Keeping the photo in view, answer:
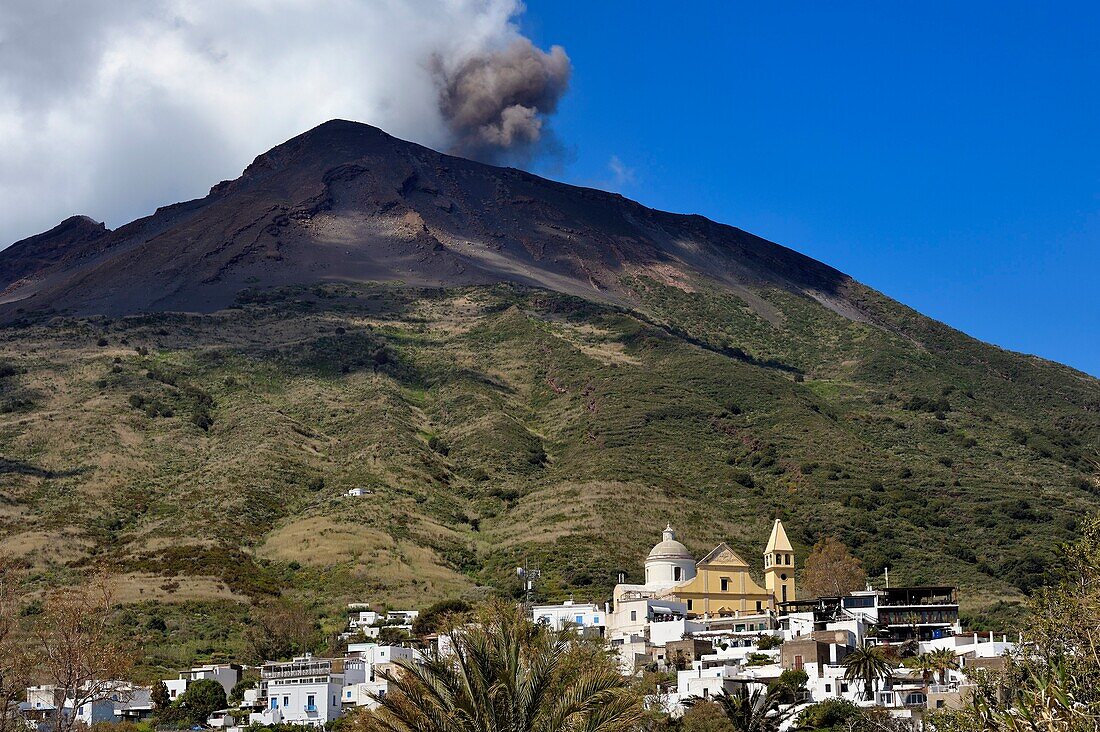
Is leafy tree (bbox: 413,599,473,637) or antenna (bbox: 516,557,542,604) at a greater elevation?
antenna (bbox: 516,557,542,604)

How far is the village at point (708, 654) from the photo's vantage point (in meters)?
52.3

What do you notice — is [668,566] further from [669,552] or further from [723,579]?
[723,579]

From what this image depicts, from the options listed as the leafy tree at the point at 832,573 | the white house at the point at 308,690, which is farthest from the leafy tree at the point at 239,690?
the leafy tree at the point at 832,573

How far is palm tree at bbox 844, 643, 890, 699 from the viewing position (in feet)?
171

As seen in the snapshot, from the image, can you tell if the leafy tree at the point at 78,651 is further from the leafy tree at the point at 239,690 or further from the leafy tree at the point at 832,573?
the leafy tree at the point at 832,573

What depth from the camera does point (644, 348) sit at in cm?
15788

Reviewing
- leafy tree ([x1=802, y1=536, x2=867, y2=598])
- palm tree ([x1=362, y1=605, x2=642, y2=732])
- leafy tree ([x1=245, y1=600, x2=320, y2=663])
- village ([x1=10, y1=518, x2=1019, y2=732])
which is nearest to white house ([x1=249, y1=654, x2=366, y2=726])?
village ([x1=10, y1=518, x2=1019, y2=732])

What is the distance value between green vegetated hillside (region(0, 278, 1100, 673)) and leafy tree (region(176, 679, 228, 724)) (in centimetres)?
1247

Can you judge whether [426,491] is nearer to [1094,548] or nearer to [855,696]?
[855,696]

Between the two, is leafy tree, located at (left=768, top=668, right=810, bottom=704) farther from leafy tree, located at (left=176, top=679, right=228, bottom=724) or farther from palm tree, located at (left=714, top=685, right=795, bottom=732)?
leafy tree, located at (left=176, top=679, right=228, bottom=724)

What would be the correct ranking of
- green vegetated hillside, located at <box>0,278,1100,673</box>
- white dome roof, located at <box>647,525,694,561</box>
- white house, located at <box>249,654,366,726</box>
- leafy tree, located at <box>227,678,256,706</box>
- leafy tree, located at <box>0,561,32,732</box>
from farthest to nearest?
1. green vegetated hillside, located at <box>0,278,1100,673</box>
2. white dome roof, located at <box>647,525,694,561</box>
3. leafy tree, located at <box>227,678,256,706</box>
4. white house, located at <box>249,654,366,726</box>
5. leafy tree, located at <box>0,561,32,732</box>

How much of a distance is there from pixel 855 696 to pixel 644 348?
348 ft

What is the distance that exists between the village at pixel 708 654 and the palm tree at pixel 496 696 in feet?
68.7

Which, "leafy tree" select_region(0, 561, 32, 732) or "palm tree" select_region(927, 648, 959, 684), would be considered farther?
"palm tree" select_region(927, 648, 959, 684)
